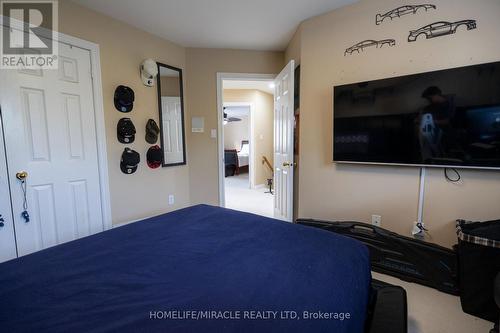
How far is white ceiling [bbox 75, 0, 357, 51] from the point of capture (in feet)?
7.47

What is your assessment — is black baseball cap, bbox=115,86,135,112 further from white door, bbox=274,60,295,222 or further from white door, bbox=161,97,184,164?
white door, bbox=274,60,295,222

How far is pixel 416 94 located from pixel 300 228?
1.55m

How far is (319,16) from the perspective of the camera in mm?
2479

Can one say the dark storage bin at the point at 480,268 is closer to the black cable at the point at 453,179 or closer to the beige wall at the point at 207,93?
the black cable at the point at 453,179

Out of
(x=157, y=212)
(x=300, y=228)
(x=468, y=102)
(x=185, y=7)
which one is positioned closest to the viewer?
(x=300, y=228)

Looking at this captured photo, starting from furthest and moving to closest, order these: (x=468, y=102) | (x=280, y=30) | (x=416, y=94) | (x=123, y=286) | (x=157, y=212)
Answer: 1. (x=157, y=212)
2. (x=280, y=30)
3. (x=416, y=94)
4. (x=468, y=102)
5. (x=123, y=286)

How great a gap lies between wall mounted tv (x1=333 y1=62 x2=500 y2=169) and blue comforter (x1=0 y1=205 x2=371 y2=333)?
4.08 ft

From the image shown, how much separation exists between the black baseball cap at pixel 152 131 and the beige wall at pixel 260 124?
2857 mm

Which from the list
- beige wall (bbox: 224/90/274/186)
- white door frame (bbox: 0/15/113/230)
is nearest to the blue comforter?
white door frame (bbox: 0/15/113/230)

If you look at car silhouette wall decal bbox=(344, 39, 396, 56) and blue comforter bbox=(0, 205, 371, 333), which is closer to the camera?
blue comforter bbox=(0, 205, 371, 333)

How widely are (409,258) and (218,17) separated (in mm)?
3003

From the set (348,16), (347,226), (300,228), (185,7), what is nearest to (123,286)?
(300,228)

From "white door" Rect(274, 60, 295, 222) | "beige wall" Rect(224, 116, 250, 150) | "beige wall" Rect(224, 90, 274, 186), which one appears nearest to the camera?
"white door" Rect(274, 60, 295, 222)

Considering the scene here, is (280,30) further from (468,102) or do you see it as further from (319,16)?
(468,102)
